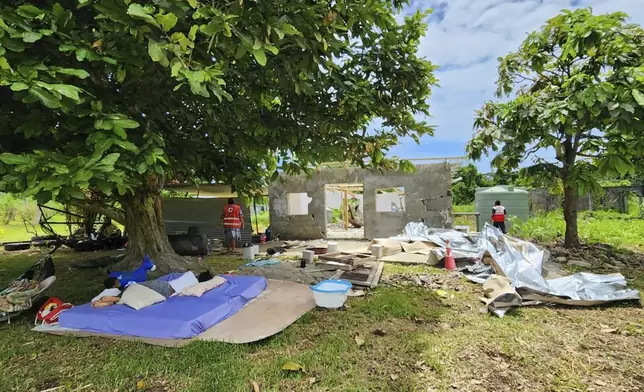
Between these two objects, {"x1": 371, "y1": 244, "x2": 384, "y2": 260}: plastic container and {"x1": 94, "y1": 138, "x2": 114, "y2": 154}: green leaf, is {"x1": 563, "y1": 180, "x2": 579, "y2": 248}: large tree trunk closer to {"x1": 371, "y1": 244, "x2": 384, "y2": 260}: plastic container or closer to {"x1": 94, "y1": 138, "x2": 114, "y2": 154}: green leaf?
{"x1": 371, "y1": 244, "x2": 384, "y2": 260}: plastic container

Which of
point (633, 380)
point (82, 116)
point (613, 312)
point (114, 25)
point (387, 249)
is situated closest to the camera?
point (633, 380)

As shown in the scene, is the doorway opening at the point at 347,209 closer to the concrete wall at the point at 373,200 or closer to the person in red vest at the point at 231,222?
the concrete wall at the point at 373,200

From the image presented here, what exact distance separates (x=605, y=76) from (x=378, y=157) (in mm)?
4080

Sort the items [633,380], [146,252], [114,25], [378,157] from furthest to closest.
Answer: [146,252] → [378,157] → [114,25] → [633,380]

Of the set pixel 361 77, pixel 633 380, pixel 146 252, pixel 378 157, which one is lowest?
pixel 633 380

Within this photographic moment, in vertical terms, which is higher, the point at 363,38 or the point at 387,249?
the point at 363,38

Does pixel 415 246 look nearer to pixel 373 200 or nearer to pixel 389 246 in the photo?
pixel 389 246

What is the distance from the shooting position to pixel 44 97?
247cm

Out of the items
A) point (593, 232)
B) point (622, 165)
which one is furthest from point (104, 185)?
point (593, 232)

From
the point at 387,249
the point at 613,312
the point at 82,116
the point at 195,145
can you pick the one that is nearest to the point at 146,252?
the point at 195,145

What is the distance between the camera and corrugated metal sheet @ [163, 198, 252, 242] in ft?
39.1

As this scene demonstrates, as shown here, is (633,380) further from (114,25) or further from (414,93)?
(114,25)

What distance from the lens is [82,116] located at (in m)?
3.04

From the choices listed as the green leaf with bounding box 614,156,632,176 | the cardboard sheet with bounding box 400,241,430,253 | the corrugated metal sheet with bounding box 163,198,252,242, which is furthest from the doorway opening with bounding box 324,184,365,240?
the green leaf with bounding box 614,156,632,176
